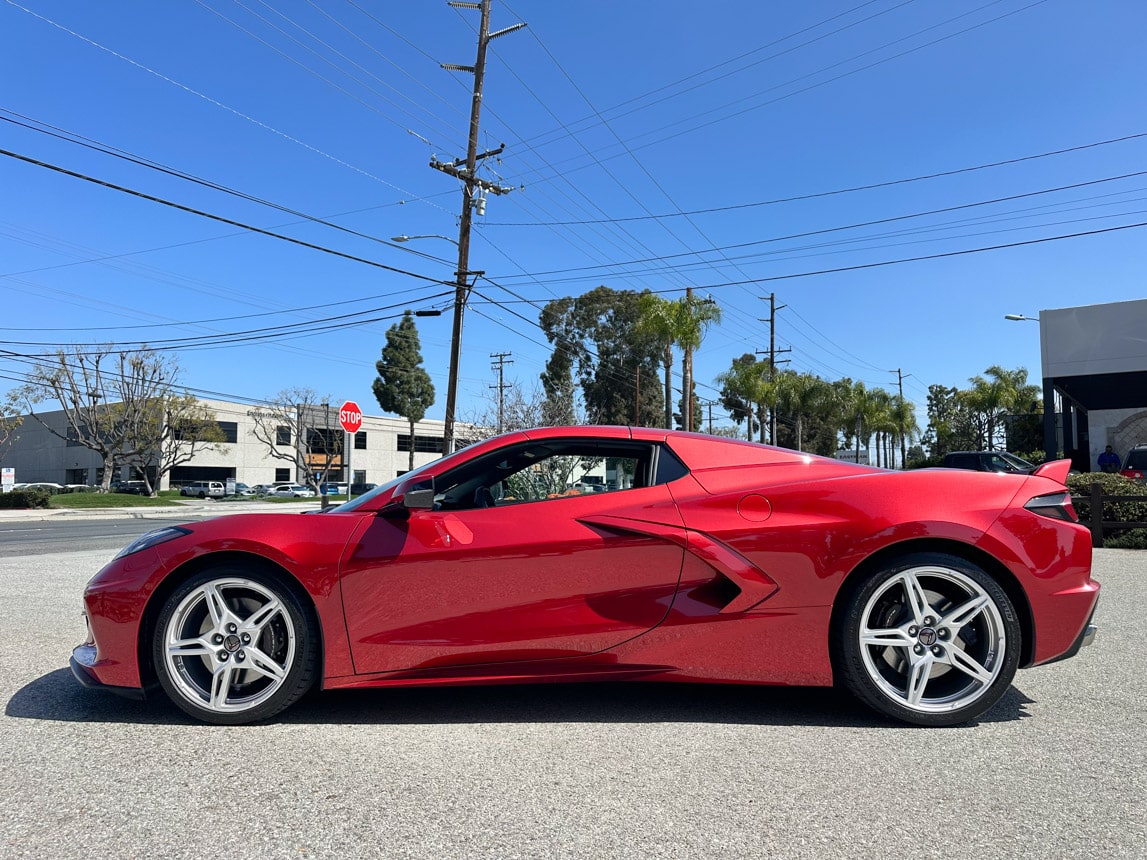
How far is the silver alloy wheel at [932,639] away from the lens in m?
3.30

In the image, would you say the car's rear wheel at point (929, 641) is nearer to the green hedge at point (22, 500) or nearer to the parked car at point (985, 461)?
the parked car at point (985, 461)

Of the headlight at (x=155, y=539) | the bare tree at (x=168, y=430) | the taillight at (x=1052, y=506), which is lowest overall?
the headlight at (x=155, y=539)

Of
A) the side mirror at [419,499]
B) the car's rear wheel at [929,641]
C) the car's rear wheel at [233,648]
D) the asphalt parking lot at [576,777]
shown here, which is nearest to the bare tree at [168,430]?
the asphalt parking lot at [576,777]

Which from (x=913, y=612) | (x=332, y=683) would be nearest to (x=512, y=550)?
(x=332, y=683)

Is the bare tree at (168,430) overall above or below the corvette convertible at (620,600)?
above

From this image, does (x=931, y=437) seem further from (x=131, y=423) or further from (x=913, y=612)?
(x=913, y=612)

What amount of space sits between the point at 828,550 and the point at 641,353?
51032mm

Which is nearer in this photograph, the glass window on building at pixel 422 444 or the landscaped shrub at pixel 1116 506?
the landscaped shrub at pixel 1116 506

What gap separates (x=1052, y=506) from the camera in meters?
3.41

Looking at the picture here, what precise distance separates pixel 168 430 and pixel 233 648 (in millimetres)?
49061

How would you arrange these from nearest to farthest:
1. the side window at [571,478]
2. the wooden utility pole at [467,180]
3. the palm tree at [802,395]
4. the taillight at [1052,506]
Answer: the taillight at [1052,506], the side window at [571,478], the wooden utility pole at [467,180], the palm tree at [802,395]

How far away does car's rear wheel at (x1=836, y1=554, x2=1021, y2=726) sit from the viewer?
3.29m

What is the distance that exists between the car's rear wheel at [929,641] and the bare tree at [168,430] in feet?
158

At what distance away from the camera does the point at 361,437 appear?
66.1 metres
